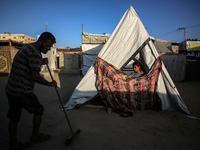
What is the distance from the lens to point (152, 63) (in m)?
3.39

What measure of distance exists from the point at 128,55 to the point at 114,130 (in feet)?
6.50

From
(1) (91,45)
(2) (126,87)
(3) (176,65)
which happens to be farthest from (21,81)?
(3) (176,65)

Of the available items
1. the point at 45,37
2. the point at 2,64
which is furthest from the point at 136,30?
the point at 2,64

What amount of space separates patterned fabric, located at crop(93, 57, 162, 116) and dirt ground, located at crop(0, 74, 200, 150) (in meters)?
0.30

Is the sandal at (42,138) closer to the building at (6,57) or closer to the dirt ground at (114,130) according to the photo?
the dirt ground at (114,130)

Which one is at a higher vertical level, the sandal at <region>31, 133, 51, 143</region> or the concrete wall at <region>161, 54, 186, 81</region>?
the concrete wall at <region>161, 54, 186, 81</region>

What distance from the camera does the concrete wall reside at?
7.97m

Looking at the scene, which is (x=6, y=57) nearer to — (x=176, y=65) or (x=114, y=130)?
(x=114, y=130)

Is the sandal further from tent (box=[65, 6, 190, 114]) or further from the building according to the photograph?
the building

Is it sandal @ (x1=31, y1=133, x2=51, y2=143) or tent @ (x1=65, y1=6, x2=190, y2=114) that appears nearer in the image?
sandal @ (x1=31, y1=133, x2=51, y2=143)

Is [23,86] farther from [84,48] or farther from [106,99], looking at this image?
[84,48]

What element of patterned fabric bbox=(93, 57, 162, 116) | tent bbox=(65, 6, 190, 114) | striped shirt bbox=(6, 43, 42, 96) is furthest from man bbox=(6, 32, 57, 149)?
→ patterned fabric bbox=(93, 57, 162, 116)

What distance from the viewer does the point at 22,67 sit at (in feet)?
5.60

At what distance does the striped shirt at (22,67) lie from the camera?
168 cm
